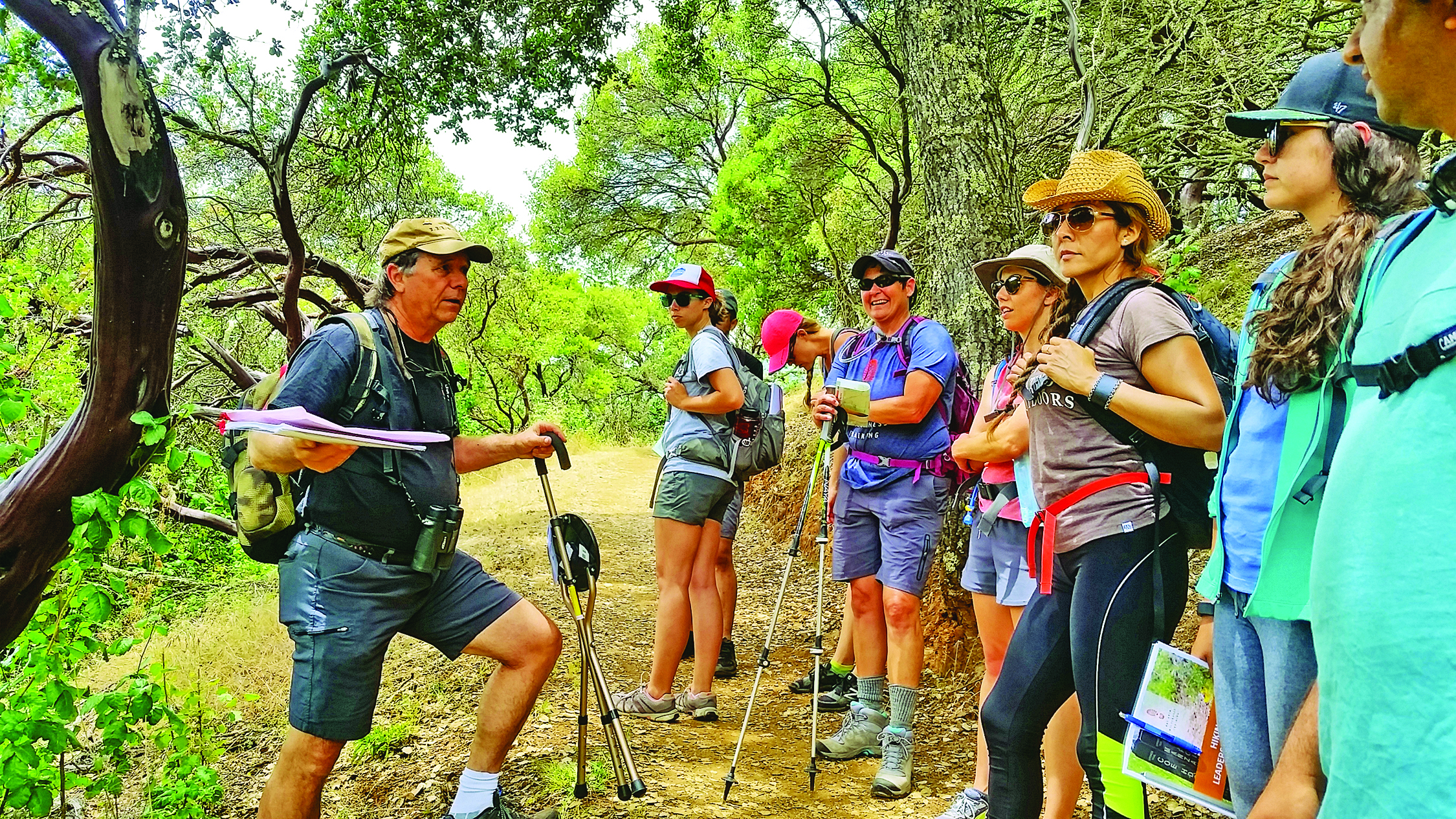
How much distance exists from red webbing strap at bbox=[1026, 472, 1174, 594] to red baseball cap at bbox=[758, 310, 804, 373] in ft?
8.35

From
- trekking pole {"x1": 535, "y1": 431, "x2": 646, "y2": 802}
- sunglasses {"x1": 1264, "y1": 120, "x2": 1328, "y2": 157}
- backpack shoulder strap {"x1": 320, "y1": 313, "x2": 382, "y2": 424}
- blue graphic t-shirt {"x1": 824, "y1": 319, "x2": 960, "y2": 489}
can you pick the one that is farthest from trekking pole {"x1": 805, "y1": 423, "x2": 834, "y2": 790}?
sunglasses {"x1": 1264, "y1": 120, "x2": 1328, "y2": 157}

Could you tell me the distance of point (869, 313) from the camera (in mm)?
4457

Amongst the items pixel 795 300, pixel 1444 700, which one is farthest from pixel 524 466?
pixel 1444 700

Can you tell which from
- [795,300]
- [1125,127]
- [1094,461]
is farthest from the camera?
[795,300]

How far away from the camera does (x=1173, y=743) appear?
1.99 meters

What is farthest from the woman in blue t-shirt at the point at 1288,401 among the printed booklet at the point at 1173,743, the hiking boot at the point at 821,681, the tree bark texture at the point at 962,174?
the hiking boot at the point at 821,681

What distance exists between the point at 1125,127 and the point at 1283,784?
241 inches

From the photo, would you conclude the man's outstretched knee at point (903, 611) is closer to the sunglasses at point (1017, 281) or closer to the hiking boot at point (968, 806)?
the hiking boot at point (968, 806)

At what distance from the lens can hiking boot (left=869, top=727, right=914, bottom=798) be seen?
3.87 m

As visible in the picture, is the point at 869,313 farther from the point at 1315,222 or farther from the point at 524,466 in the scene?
the point at 524,466

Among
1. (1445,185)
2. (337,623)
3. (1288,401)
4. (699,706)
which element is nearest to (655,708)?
(699,706)

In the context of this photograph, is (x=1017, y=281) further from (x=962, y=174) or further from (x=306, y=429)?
(x=306, y=429)

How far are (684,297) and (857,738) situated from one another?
101 inches

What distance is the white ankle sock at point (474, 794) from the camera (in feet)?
11.1
